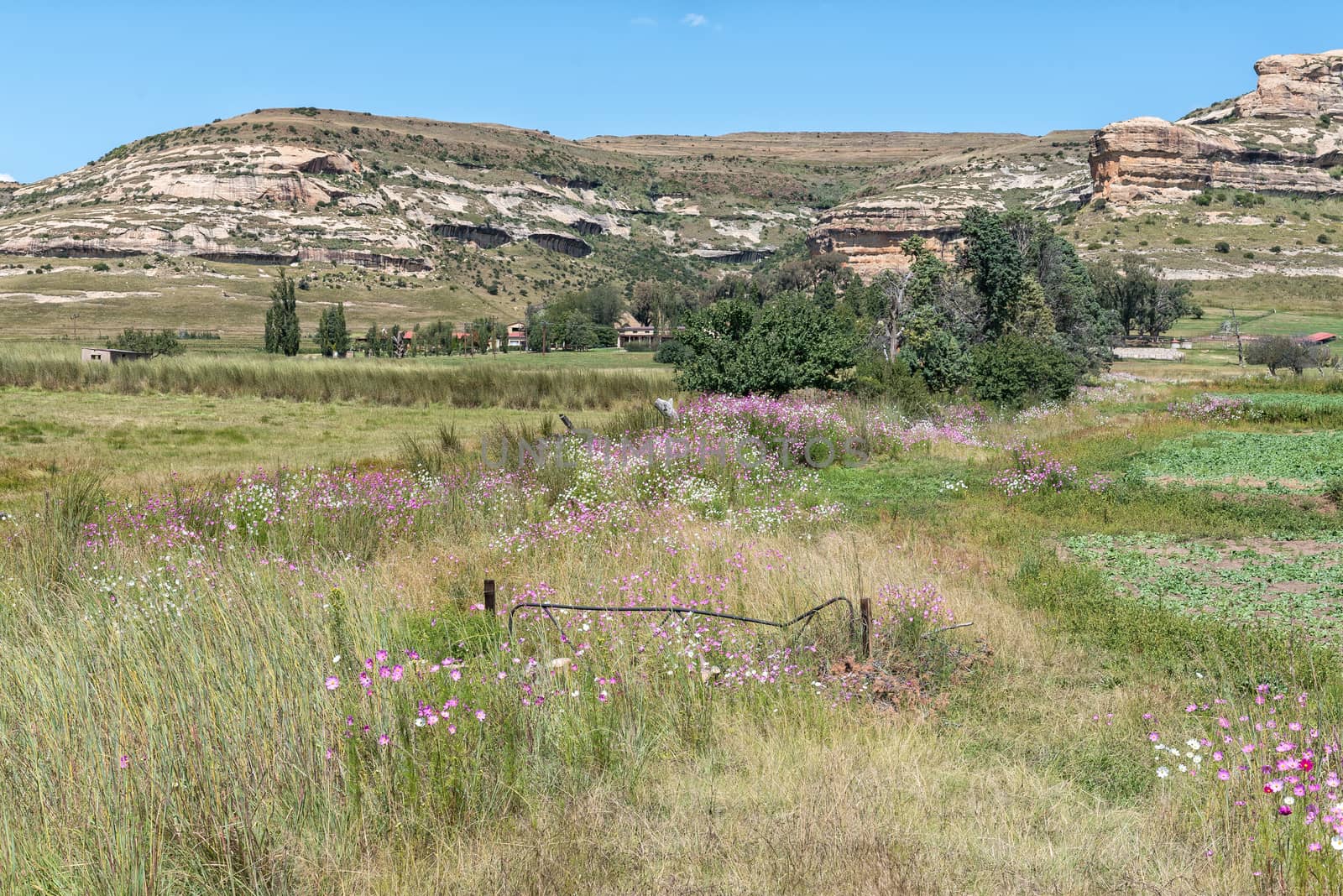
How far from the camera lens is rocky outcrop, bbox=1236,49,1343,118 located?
16112 cm

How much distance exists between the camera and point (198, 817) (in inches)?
124

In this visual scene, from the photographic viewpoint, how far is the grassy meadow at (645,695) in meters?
3.13

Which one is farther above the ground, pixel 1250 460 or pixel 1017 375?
pixel 1017 375

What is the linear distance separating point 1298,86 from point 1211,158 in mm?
52695

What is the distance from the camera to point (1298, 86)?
533ft

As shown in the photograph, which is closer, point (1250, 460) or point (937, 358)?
point (1250, 460)

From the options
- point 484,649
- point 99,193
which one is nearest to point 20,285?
point 99,193

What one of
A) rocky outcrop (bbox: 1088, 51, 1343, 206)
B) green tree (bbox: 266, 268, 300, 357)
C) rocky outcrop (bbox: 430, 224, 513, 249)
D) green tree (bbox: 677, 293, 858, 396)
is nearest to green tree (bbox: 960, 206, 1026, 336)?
green tree (bbox: 677, 293, 858, 396)

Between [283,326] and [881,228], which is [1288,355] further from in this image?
[881,228]

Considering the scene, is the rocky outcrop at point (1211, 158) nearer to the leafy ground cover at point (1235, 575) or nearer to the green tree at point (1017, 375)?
the green tree at point (1017, 375)

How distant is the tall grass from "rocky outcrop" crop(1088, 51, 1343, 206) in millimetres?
112018

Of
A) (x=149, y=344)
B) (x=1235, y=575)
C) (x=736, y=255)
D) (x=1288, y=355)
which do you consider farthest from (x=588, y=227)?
(x=1235, y=575)

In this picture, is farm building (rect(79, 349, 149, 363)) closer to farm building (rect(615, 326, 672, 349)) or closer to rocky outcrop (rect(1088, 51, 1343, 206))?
farm building (rect(615, 326, 672, 349))

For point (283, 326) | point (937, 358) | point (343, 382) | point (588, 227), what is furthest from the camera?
point (588, 227)
